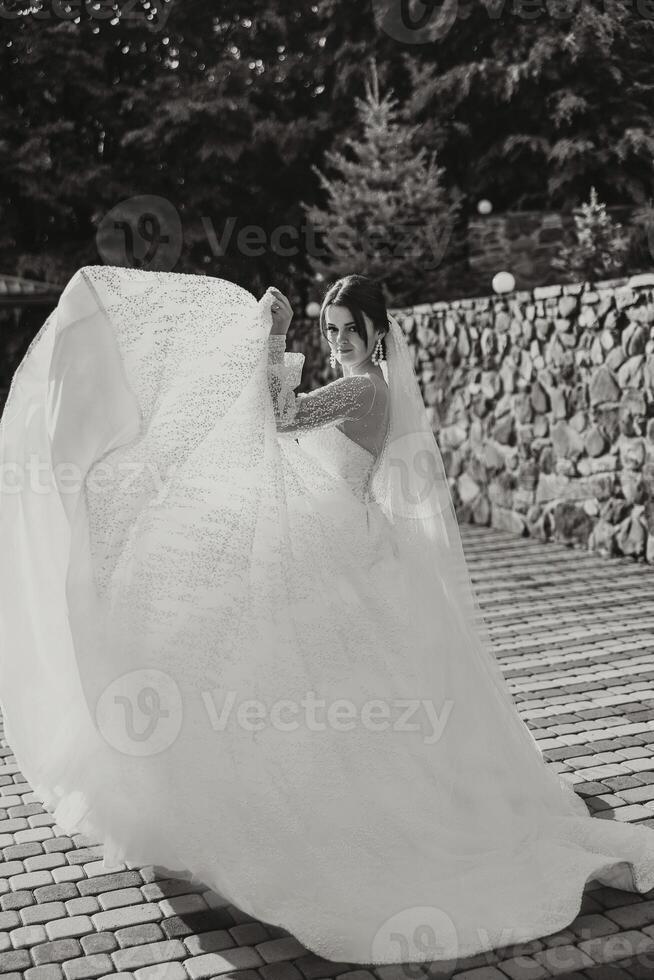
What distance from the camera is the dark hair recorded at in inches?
137

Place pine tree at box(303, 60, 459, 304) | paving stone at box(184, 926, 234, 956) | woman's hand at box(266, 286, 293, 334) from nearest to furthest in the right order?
paving stone at box(184, 926, 234, 956) < woman's hand at box(266, 286, 293, 334) < pine tree at box(303, 60, 459, 304)

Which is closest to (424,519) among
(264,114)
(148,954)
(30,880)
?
(148,954)

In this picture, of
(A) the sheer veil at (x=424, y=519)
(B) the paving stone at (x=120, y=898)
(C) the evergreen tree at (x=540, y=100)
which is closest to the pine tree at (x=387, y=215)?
(C) the evergreen tree at (x=540, y=100)

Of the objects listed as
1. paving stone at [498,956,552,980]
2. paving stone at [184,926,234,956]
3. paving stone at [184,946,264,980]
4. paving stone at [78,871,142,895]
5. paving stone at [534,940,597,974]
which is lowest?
paving stone at [534,940,597,974]

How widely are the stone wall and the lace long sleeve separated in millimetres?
4317

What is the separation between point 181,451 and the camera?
317 centimetres

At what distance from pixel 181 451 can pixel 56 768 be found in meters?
1.07

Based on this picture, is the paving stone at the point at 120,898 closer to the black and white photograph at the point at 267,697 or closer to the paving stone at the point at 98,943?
the black and white photograph at the point at 267,697

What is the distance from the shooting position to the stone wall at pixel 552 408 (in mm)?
7453

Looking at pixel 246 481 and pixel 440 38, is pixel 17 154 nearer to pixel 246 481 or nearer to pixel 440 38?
pixel 440 38

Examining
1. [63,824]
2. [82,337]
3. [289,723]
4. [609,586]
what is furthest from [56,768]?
[609,586]

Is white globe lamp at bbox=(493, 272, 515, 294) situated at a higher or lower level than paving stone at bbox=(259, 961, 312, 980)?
higher

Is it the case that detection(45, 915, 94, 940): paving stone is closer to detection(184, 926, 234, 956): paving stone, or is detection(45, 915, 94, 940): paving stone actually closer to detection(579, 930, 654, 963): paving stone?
detection(184, 926, 234, 956): paving stone

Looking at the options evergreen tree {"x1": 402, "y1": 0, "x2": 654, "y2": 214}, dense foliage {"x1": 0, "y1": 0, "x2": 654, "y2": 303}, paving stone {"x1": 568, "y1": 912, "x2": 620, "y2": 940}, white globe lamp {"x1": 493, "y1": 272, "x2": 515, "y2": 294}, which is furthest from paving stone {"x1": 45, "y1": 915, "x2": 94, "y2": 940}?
evergreen tree {"x1": 402, "y1": 0, "x2": 654, "y2": 214}
